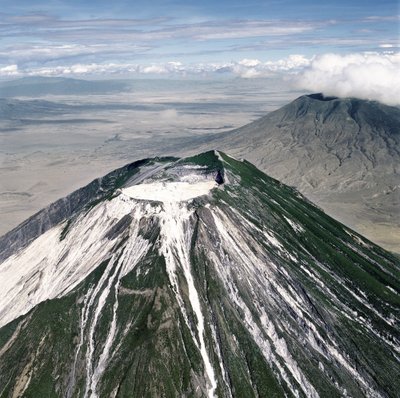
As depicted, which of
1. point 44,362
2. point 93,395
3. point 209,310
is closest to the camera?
point 93,395

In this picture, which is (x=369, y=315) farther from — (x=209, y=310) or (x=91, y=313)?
(x=91, y=313)

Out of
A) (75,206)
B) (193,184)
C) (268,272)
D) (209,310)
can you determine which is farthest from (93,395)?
(75,206)

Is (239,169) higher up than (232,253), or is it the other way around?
(232,253)

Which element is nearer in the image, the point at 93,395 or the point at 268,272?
the point at 93,395

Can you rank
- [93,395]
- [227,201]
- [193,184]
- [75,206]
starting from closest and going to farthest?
[93,395] < [227,201] < [193,184] < [75,206]

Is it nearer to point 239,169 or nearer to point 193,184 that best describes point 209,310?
point 193,184

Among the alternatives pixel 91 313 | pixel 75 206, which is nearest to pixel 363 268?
pixel 91 313

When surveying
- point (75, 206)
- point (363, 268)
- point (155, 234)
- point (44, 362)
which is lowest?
point (75, 206)
